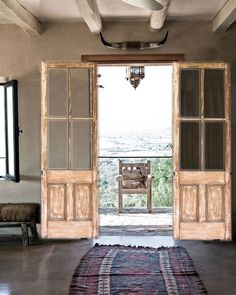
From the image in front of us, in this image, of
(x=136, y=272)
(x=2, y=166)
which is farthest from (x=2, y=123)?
(x=136, y=272)

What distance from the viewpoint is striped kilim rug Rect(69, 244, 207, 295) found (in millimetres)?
4215

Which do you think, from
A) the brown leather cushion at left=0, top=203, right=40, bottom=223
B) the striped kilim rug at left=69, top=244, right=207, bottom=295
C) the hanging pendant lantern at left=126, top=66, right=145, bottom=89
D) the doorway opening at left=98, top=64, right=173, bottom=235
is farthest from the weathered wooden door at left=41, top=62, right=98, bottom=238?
the doorway opening at left=98, top=64, right=173, bottom=235

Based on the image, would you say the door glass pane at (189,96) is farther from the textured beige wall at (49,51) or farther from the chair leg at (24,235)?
the chair leg at (24,235)

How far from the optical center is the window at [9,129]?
625 centimetres

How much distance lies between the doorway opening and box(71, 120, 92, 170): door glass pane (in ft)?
9.62

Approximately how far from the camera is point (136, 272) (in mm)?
4707

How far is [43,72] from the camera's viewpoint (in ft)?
20.0

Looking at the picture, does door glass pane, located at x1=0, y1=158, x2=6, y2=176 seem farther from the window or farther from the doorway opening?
the doorway opening

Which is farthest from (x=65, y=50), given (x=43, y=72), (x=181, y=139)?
(x=181, y=139)

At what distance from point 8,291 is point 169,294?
4.64 feet

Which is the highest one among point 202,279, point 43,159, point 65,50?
point 65,50

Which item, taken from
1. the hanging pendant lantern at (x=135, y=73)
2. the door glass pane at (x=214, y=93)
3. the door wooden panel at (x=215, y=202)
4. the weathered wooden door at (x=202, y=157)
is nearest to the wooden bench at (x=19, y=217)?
the weathered wooden door at (x=202, y=157)

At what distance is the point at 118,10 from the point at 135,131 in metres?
4.30

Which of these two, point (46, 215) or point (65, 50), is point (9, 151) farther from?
point (65, 50)
